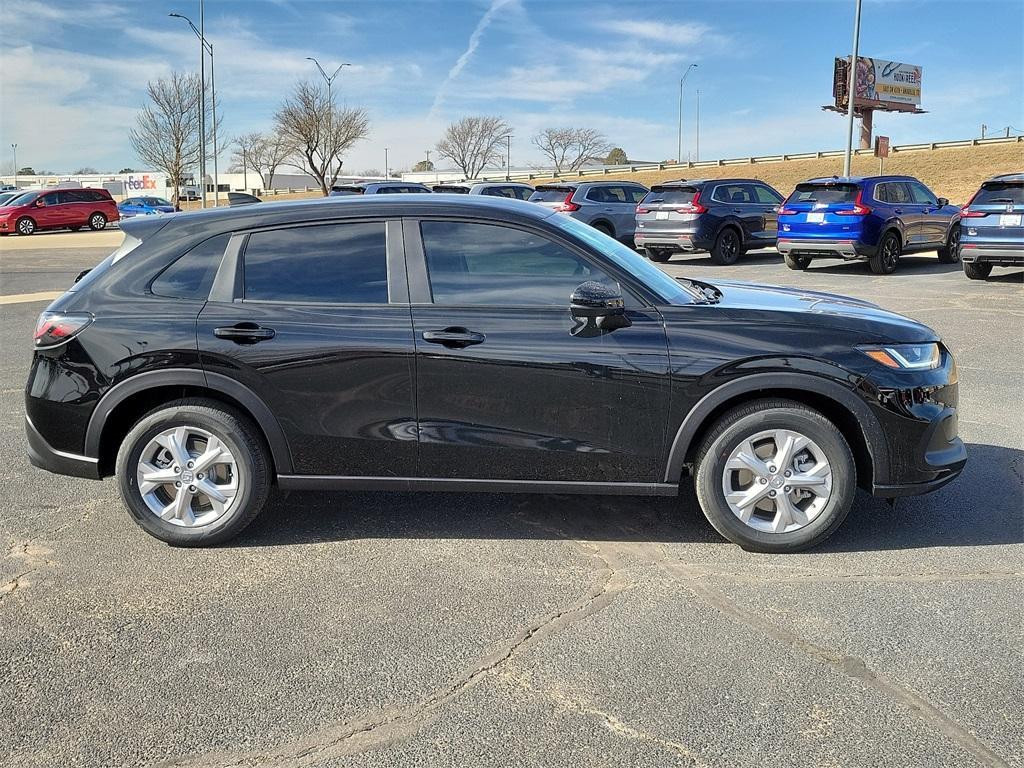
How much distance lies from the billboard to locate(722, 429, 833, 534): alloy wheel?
238 ft

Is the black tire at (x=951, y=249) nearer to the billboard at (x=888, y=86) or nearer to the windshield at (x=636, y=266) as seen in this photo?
the windshield at (x=636, y=266)

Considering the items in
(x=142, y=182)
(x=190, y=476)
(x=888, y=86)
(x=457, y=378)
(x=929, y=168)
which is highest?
(x=888, y=86)

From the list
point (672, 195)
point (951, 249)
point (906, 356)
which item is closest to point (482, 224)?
point (906, 356)

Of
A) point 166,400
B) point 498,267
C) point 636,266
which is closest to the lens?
point 498,267

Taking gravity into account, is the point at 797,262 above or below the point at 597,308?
above

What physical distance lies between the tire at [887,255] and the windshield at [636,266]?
42.4ft

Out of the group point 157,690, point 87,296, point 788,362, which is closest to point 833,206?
point 788,362

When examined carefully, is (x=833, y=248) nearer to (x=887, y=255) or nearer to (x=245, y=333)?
(x=887, y=255)

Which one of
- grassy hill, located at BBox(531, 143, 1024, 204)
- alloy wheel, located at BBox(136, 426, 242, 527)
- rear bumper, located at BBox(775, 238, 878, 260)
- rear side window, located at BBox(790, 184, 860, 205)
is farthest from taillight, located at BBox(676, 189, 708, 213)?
grassy hill, located at BBox(531, 143, 1024, 204)

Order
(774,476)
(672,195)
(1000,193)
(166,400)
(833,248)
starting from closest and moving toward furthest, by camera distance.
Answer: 1. (774,476)
2. (166,400)
3. (1000,193)
4. (833,248)
5. (672,195)

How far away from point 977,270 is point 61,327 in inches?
588

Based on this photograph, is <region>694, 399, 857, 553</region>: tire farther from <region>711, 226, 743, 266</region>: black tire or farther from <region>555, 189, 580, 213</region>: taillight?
<region>555, 189, 580, 213</region>: taillight

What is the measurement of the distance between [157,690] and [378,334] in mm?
1761

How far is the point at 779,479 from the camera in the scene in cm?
408
